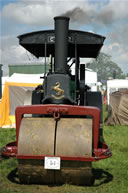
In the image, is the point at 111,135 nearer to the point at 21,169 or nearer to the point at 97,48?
the point at 97,48

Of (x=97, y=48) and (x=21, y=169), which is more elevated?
(x=97, y=48)

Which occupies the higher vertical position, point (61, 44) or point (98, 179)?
point (61, 44)

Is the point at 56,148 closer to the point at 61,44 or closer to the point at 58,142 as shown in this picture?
the point at 58,142

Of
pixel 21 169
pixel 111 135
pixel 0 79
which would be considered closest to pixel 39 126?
pixel 21 169

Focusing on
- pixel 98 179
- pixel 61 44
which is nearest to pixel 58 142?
pixel 98 179

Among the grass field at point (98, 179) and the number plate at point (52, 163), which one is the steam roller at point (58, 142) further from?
the grass field at point (98, 179)

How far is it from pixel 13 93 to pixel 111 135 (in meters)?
4.76

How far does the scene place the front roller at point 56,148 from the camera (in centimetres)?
451

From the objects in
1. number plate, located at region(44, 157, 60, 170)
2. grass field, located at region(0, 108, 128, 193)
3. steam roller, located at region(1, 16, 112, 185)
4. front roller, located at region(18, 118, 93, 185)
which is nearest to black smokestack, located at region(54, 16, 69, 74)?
steam roller, located at region(1, 16, 112, 185)

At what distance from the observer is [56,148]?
4.54 meters

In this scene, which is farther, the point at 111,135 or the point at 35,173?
the point at 111,135

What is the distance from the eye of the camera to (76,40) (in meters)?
5.85

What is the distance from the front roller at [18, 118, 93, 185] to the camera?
4512mm

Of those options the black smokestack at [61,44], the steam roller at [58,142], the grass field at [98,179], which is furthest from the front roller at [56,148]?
the black smokestack at [61,44]
